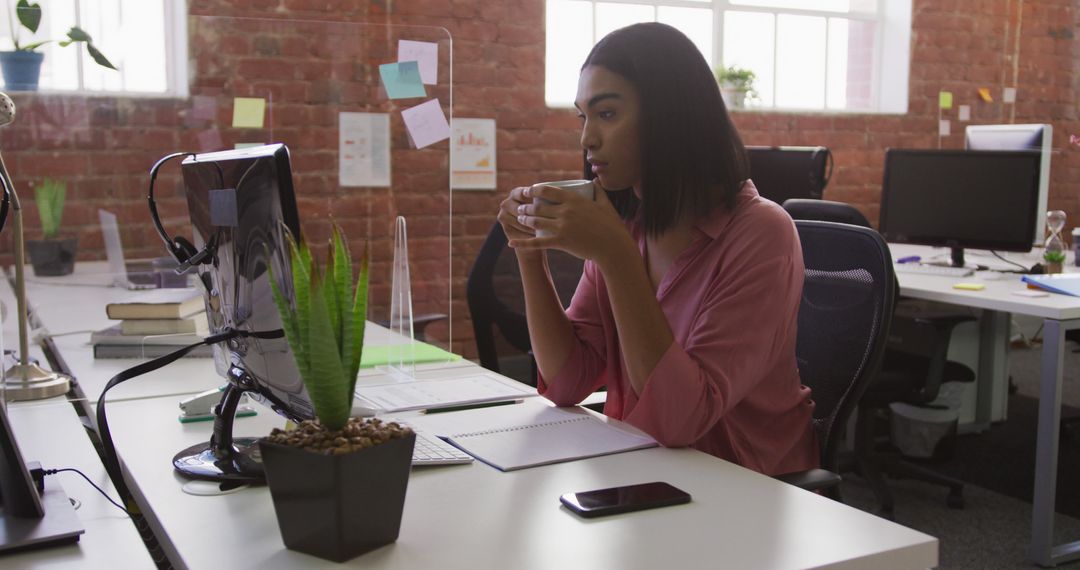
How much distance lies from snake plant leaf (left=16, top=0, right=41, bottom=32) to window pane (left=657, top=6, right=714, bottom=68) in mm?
3425

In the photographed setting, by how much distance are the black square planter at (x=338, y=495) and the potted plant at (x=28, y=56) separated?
4.84 ft

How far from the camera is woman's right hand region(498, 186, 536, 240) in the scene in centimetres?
150

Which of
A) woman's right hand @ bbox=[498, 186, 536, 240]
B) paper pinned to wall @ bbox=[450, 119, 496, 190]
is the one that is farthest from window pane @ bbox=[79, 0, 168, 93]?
paper pinned to wall @ bbox=[450, 119, 496, 190]

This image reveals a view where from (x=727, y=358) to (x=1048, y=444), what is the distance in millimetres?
1655

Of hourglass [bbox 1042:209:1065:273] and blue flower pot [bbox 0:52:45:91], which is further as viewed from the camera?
hourglass [bbox 1042:209:1065:273]

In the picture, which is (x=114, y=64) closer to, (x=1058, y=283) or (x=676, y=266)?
(x=676, y=266)

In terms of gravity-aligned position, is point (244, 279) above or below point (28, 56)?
below

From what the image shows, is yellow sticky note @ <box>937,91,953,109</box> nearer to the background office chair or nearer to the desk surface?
the background office chair

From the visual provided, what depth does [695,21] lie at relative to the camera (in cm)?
509

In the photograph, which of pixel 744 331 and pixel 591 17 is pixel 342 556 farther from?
pixel 591 17

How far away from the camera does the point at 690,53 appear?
5.03ft

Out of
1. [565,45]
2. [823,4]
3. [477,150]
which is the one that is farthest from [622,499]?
[823,4]

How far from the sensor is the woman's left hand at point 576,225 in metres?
1.41

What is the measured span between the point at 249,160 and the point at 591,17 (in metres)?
3.83
